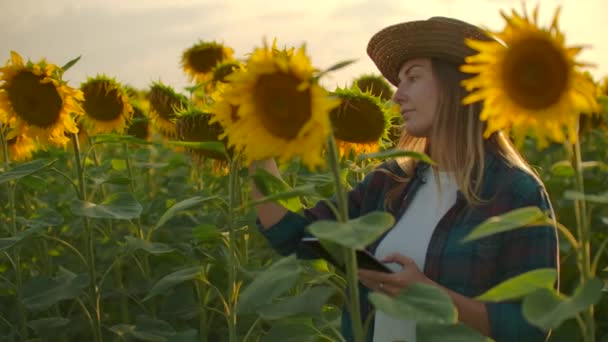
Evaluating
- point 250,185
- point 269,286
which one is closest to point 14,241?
point 250,185

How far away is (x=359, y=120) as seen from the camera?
2523mm

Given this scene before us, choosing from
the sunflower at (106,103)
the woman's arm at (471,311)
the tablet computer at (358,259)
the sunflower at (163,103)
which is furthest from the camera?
the sunflower at (163,103)

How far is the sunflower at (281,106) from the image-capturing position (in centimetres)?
133

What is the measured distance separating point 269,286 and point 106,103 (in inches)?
80.9

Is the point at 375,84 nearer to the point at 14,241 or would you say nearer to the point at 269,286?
the point at 14,241

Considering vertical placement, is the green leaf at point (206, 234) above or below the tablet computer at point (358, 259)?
below

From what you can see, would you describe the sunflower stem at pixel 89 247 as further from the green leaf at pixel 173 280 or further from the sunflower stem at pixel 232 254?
the sunflower stem at pixel 232 254

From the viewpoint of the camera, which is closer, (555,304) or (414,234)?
(555,304)

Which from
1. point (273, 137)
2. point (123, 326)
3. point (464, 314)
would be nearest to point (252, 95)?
point (273, 137)

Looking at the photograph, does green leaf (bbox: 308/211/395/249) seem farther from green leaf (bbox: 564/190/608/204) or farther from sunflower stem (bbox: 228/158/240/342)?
sunflower stem (bbox: 228/158/240/342)

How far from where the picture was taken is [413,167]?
7.50 feet

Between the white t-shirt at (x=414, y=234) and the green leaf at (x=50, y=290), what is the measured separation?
890 millimetres

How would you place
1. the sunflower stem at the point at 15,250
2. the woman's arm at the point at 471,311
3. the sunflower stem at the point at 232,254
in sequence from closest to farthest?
1. the woman's arm at the point at 471,311
2. the sunflower stem at the point at 232,254
3. the sunflower stem at the point at 15,250

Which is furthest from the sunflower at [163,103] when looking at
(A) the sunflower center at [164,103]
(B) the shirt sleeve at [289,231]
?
(B) the shirt sleeve at [289,231]
